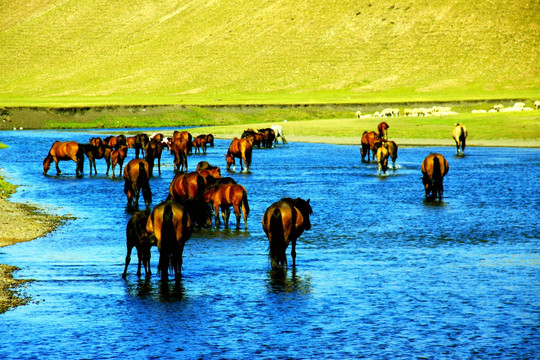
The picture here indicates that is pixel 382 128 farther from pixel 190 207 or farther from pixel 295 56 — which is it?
pixel 295 56

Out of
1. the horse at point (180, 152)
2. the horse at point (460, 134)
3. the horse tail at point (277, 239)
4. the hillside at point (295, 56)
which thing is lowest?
the horse tail at point (277, 239)

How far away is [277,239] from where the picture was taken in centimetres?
1248

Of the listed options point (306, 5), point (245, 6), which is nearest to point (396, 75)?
point (306, 5)

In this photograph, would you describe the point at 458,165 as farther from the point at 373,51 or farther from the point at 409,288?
the point at 373,51

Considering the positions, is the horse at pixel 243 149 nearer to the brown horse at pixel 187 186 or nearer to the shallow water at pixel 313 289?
the shallow water at pixel 313 289

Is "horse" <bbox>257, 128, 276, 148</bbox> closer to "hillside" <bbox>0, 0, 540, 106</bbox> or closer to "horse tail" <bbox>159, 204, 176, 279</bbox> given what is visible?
"horse tail" <bbox>159, 204, 176, 279</bbox>

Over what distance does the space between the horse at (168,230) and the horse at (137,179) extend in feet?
30.0

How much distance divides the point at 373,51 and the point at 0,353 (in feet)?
448

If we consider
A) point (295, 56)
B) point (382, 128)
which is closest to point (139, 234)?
point (382, 128)

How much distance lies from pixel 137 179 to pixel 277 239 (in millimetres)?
9538

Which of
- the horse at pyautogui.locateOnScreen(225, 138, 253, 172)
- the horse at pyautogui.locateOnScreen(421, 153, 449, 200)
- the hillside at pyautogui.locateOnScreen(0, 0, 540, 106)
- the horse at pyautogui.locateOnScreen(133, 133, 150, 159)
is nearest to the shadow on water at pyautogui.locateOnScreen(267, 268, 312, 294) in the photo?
the horse at pyautogui.locateOnScreen(421, 153, 449, 200)

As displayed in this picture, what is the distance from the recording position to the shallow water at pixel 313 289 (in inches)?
362

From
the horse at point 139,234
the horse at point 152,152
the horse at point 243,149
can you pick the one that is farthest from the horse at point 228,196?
the horse at point 243,149

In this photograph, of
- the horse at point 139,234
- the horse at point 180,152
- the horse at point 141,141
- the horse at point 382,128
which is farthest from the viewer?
the horse at point 382,128
